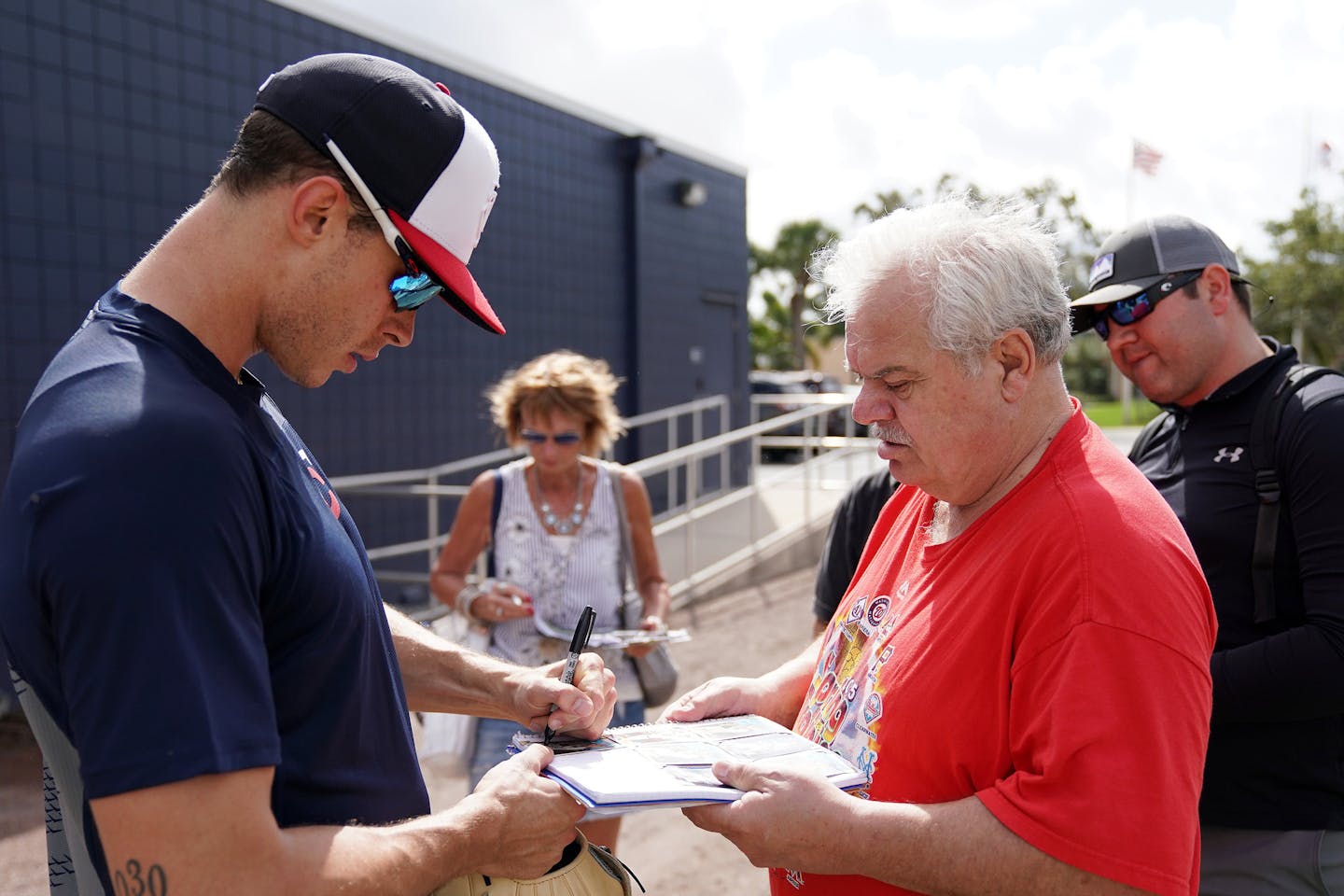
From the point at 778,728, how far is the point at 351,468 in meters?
7.79

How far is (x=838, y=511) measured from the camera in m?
3.40

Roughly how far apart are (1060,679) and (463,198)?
1.21 m

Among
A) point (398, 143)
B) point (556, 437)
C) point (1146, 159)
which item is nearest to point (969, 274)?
point (398, 143)

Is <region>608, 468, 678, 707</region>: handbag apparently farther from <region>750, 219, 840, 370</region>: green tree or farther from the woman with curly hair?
<region>750, 219, 840, 370</region>: green tree

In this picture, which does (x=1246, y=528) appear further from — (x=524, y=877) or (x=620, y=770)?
(x=524, y=877)

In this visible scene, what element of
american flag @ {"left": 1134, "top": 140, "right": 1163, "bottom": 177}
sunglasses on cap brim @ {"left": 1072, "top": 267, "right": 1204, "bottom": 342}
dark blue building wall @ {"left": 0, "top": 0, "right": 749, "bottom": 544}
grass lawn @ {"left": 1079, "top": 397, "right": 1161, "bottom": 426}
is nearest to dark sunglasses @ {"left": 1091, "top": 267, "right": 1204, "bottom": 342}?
sunglasses on cap brim @ {"left": 1072, "top": 267, "right": 1204, "bottom": 342}

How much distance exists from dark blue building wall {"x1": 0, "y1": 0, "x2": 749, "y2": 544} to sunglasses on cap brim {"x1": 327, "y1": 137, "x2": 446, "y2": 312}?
19.3 feet

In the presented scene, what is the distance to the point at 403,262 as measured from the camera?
1.64 meters

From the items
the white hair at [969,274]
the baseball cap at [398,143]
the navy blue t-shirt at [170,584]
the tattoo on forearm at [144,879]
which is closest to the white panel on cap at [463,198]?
the baseball cap at [398,143]

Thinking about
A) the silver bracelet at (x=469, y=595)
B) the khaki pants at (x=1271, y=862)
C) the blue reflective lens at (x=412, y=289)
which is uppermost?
the blue reflective lens at (x=412, y=289)

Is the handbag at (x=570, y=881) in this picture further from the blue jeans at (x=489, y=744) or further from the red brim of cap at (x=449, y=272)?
the blue jeans at (x=489, y=744)

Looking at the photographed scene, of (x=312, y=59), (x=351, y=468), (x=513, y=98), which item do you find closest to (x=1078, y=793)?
(x=312, y=59)

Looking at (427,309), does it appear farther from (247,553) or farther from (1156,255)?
(247,553)

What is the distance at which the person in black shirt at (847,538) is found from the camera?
3.27 metres
